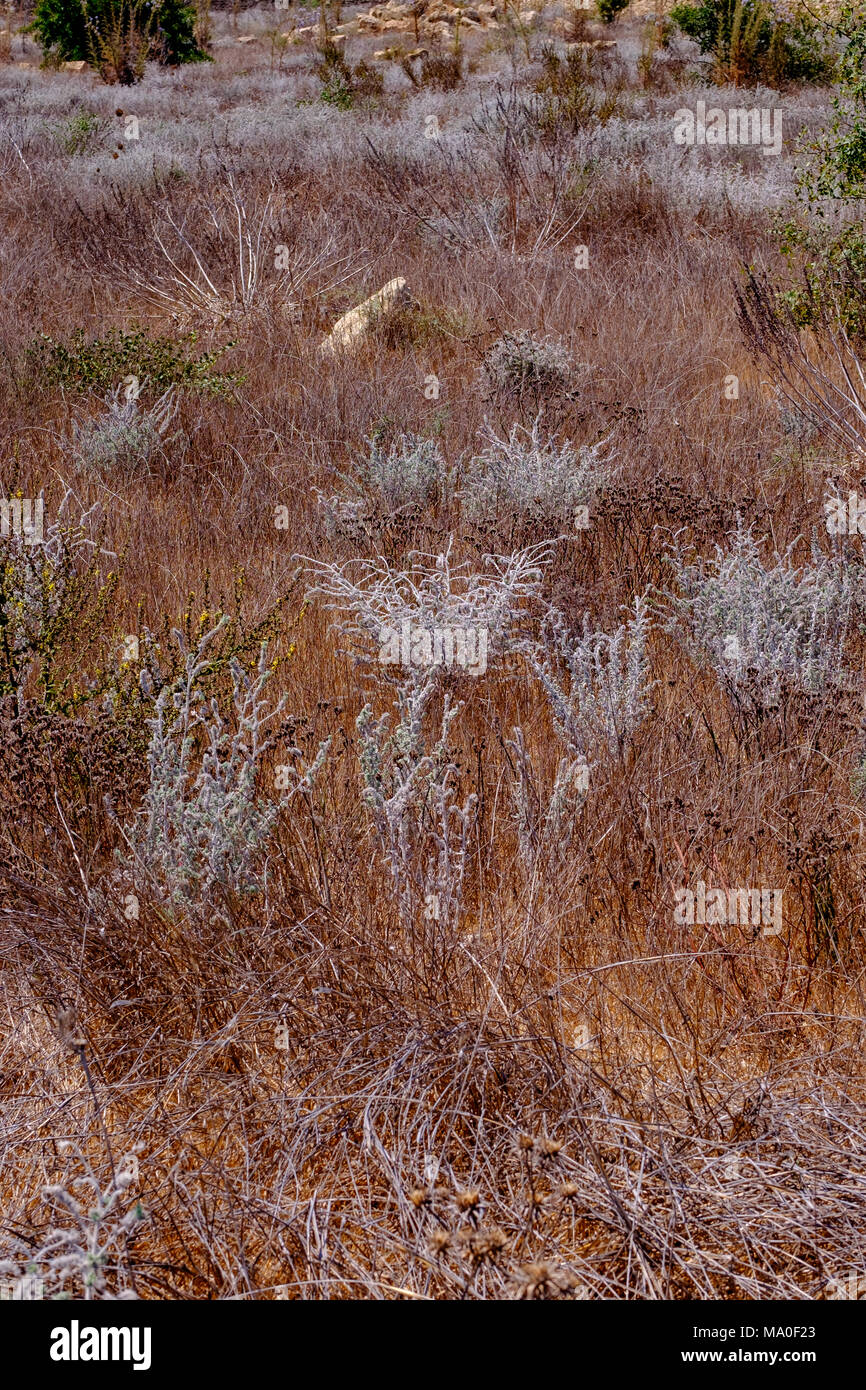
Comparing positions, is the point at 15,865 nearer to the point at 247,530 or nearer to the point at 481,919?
the point at 481,919

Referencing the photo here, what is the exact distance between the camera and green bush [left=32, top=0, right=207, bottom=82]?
58.5 ft

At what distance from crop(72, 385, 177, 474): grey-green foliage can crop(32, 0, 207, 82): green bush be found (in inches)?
599

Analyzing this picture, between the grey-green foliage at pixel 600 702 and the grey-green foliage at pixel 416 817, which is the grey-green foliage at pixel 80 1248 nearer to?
the grey-green foliage at pixel 416 817

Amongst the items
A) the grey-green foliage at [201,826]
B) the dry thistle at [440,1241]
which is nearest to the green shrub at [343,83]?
the grey-green foliage at [201,826]

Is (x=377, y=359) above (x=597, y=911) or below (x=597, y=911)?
above

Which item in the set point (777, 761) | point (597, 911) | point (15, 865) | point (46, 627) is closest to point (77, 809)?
point (15, 865)

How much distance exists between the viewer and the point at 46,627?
3.21 m

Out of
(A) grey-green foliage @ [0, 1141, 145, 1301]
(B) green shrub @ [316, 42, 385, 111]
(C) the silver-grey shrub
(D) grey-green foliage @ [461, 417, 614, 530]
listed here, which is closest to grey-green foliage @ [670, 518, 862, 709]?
(C) the silver-grey shrub

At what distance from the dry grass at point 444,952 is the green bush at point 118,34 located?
16.1 metres

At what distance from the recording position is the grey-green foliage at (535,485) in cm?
434

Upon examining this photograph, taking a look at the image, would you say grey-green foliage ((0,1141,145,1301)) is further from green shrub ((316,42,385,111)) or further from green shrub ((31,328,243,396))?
green shrub ((316,42,385,111))

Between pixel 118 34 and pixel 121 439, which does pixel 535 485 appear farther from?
pixel 118 34

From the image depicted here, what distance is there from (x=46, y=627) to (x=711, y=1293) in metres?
2.62

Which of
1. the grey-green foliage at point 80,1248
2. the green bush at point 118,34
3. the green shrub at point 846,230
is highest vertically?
the green bush at point 118,34
